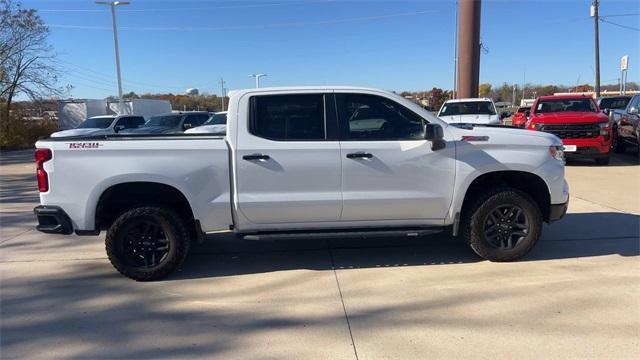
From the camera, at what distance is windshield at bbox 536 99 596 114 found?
1412cm

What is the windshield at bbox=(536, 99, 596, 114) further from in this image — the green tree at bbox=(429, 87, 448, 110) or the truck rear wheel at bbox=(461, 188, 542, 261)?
the green tree at bbox=(429, 87, 448, 110)

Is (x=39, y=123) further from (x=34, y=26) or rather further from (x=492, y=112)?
(x=492, y=112)

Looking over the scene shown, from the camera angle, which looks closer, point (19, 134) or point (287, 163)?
point (287, 163)

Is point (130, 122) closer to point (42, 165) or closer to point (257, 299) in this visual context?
point (42, 165)

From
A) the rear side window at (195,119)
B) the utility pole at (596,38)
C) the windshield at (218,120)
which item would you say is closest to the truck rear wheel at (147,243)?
the windshield at (218,120)

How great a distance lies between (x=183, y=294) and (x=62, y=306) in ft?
3.47

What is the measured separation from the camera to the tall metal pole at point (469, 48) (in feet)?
68.7

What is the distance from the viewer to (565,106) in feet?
47.3

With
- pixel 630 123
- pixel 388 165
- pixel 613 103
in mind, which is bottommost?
pixel 630 123

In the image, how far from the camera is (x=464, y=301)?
447 centimetres

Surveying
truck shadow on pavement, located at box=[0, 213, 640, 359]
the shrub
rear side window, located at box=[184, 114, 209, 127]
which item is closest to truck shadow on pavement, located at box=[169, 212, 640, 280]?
truck shadow on pavement, located at box=[0, 213, 640, 359]

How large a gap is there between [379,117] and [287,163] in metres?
1.08

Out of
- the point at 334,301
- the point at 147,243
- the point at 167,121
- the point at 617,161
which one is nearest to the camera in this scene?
the point at 334,301

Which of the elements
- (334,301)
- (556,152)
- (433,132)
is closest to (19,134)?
(334,301)
